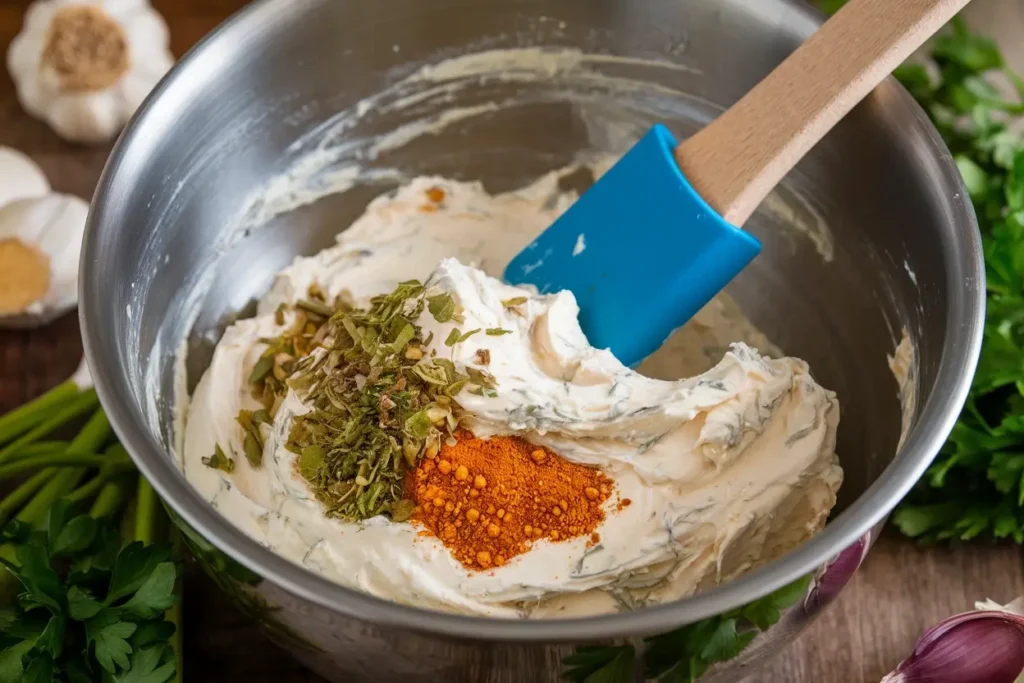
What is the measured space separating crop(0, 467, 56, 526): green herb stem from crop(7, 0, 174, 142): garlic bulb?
725 mm

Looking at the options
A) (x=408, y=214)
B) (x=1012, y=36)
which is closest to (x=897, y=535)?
(x=408, y=214)

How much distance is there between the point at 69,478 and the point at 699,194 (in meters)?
0.97

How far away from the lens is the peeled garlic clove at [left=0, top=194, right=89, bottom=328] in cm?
168

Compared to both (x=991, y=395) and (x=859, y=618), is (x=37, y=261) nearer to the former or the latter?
(x=859, y=618)

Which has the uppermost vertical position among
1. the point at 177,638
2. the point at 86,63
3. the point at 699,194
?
the point at 699,194

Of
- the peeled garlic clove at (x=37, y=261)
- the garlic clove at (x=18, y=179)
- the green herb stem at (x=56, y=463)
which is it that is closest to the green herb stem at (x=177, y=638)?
the green herb stem at (x=56, y=463)

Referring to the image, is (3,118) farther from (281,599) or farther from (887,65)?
(887,65)

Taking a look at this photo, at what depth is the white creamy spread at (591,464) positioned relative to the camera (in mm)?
1212

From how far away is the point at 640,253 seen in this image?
1439 millimetres

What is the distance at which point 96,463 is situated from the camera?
1.46 metres

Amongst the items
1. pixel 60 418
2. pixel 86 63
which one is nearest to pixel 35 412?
pixel 60 418

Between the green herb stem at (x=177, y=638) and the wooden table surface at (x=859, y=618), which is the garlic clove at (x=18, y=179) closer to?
the wooden table surface at (x=859, y=618)

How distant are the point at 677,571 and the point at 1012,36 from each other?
1314 millimetres

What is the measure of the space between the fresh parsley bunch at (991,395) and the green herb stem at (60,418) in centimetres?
121
